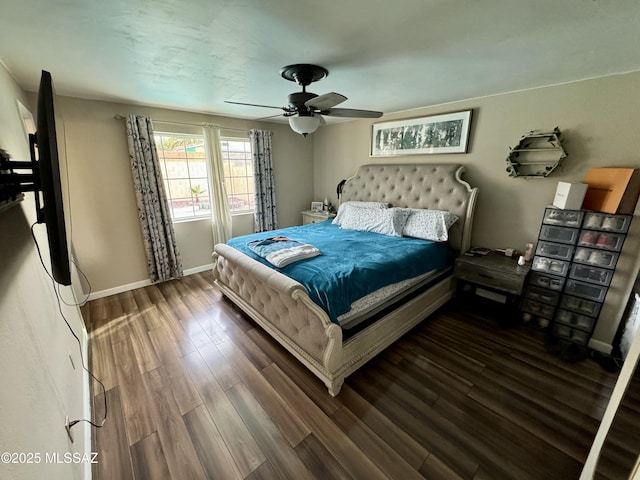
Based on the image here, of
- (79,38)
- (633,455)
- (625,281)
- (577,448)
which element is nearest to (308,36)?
(79,38)

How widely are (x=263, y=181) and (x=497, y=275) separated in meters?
3.48

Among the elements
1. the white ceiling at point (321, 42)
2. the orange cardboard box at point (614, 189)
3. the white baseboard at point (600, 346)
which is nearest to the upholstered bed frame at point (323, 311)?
the orange cardboard box at point (614, 189)

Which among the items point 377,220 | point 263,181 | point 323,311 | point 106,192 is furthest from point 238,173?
point 323,311

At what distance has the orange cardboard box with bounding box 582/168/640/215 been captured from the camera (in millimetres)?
1945

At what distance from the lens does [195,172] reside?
12.4 feet

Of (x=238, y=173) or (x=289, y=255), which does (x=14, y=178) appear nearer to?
(x=289, y=255)

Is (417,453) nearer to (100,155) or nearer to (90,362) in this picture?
(90,362)

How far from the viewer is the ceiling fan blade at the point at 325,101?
66.2 inches

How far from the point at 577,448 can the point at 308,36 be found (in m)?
2.85

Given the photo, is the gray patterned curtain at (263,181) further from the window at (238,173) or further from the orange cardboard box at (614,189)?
the orange cardboard box at (614,189)

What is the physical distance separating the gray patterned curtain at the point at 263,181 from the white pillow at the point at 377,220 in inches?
59.0

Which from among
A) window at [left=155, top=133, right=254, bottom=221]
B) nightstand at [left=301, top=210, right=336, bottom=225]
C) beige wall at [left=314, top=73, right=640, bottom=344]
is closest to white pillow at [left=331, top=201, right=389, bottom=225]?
nightstand at [left=301, top=210, right=336, bottom=225]

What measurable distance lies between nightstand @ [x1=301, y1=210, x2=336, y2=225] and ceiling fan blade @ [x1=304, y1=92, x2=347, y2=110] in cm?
250

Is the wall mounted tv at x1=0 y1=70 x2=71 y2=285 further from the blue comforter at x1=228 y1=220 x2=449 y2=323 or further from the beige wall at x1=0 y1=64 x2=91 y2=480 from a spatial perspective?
the blue comforter at x1=228 y1=220 x2=449 y2=323
